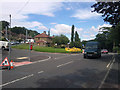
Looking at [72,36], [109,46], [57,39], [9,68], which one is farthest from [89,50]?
[109,46]

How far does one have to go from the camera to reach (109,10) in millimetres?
14414

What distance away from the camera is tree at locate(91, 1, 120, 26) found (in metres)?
13.9

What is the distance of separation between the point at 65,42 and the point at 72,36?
7852 millimetres

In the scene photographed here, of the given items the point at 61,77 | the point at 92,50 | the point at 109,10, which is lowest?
the point at 61,77

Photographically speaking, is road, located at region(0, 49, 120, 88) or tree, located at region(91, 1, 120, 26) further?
tree, located at region(91, 1, 120, 26)

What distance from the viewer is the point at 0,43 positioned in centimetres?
2405

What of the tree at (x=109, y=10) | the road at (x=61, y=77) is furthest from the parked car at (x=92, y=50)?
the road at (x=61, y=77)

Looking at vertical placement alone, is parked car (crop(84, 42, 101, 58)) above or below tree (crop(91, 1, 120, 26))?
below

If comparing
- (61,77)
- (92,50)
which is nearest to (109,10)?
(92,50)

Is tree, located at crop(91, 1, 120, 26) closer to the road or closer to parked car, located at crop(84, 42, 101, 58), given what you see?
parked car, located at crop(84, 42, 101, 58)

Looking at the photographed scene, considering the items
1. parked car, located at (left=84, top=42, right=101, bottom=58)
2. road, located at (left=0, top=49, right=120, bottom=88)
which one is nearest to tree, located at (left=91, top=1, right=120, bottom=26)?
parked car, located at (left=84, top=42, right=101, bottom=58)

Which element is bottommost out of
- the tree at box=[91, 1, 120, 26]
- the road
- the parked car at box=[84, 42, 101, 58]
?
the road

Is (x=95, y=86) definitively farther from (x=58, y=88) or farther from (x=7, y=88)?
(x=7, y=88)

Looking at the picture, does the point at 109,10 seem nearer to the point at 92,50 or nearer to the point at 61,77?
the point at 92,50
